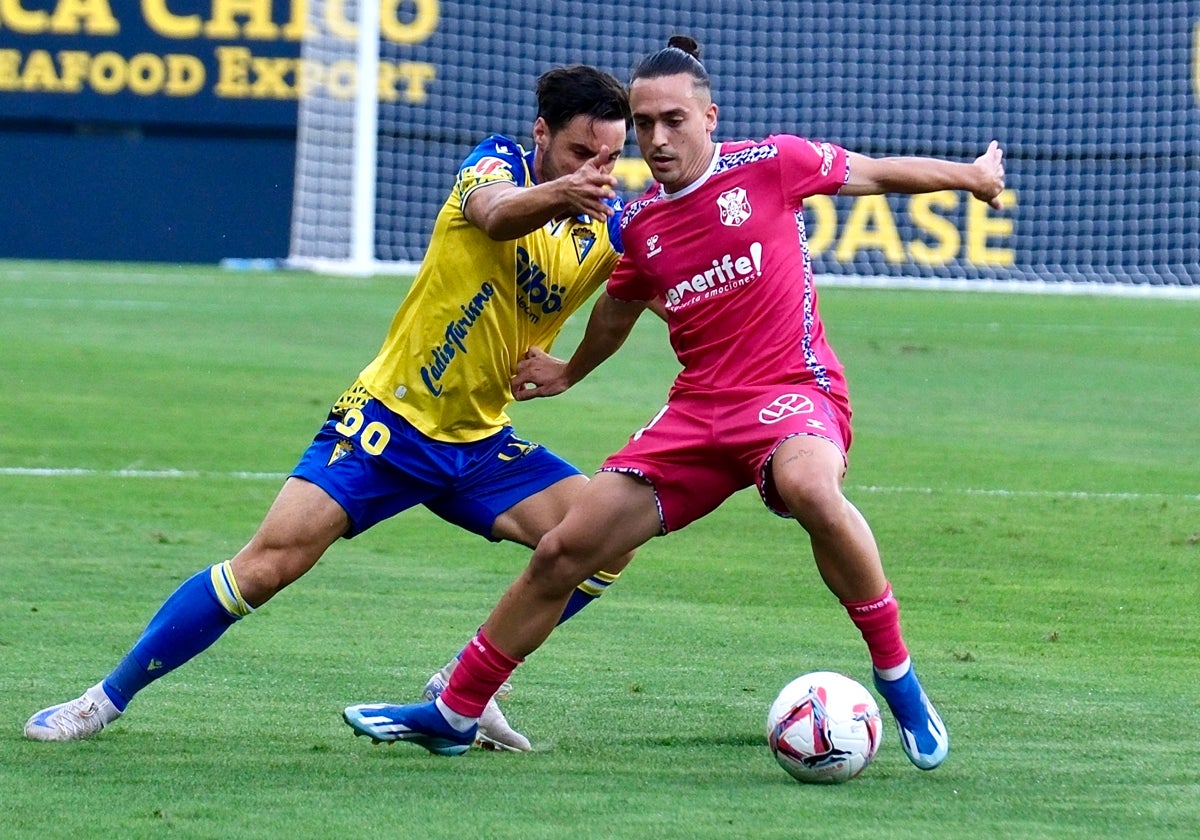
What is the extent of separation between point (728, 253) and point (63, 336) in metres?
13.2

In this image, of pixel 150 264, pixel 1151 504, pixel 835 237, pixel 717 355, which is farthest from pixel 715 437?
pixel 150 264

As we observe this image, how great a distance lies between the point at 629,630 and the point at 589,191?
2.53m

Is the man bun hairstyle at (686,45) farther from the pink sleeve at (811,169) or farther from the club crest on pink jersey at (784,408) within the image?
the club crest on pink jersey at (784,408)

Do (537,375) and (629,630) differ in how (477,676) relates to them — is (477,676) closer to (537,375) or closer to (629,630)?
(537,375)

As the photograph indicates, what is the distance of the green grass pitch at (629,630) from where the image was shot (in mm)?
4613

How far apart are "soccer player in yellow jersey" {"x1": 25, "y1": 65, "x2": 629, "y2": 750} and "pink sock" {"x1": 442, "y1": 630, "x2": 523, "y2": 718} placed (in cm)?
15

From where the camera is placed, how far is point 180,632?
5320 millimetres

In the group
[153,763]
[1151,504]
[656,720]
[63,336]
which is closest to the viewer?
[153,763]

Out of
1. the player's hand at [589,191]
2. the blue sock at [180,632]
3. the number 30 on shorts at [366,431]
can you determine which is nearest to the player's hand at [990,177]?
the player's hand at [589,191]

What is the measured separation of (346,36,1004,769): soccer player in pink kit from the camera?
511 cm

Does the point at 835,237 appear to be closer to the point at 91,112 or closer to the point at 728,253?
the point at 91,112

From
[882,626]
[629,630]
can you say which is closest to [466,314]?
[882,626]

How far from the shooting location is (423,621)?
7.17 meters

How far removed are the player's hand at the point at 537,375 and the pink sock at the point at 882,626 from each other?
1.15 metres
